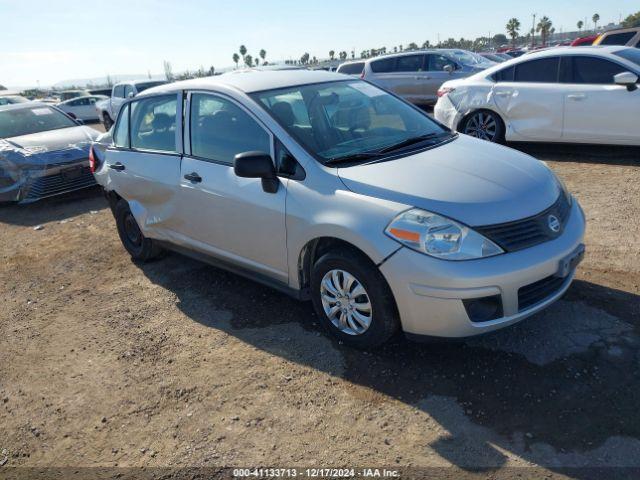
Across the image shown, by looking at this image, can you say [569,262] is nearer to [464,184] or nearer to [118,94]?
[464,184]

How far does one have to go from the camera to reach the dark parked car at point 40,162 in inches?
316

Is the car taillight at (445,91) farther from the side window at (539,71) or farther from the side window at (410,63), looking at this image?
the side window at (410,63)

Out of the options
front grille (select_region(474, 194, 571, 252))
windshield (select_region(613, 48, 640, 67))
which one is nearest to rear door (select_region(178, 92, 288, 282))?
front grille (select_region(474, 194, 571, 252))

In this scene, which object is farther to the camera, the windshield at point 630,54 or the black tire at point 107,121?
the black tire at point 107,121

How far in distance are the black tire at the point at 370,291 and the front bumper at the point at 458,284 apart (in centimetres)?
9

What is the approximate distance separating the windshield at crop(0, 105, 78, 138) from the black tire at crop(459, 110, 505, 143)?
→ 687 centimetres

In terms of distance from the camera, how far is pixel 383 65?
47.5 feet

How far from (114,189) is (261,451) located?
3535mm

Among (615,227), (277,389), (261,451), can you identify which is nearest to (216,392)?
(277,389)

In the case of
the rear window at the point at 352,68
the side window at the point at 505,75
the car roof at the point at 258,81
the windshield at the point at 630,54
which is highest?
the rear window at the point at 352,68

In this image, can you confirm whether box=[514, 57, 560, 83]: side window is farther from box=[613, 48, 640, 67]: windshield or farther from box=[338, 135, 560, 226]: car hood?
box=[338, 135, 560, 226]: car hood

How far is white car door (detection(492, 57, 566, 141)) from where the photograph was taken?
7.49m

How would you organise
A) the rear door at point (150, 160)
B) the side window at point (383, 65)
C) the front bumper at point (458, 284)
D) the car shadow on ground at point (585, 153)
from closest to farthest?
the front bumper at point (458, 284)
the rear door at point (150, 160)
the car shadow on ground at point (585, 153)
the side window at point (383, 65)

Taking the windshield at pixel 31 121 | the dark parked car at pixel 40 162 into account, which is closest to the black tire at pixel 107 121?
the windshield at pixel 31 121
